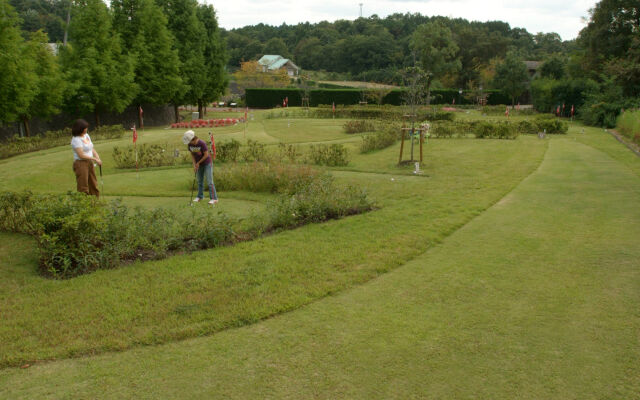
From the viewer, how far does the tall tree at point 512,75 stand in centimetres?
5300

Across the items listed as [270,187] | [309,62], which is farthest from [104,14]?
[309,62]

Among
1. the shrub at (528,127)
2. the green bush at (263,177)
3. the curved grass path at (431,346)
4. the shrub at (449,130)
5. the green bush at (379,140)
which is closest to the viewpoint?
the curved grass path at (431,346)

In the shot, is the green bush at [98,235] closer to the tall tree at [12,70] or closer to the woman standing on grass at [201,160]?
the woman standing on grass at [201,160]

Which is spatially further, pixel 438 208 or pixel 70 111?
pixel 70 111

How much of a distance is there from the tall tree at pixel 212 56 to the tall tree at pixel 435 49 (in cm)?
3503

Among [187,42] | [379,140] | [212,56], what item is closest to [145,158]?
[379,140]

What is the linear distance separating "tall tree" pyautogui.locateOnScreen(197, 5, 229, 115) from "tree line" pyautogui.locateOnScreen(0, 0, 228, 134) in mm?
84

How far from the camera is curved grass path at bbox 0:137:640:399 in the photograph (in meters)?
3.55

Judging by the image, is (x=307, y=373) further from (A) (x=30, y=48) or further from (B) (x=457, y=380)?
(A) (x=30, y=48)

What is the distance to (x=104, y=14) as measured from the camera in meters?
27.8

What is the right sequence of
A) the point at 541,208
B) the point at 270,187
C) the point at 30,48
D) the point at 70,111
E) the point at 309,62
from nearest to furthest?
1. the point at 541,208
2. the point at 270,187
3. the point at 30,48
4. the point at 70,111
5. the point at 309,62

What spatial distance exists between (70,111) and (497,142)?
23.8 m

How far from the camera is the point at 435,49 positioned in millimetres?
66062

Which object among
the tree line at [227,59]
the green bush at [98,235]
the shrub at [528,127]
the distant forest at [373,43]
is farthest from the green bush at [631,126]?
the distant forest at [373,43]
